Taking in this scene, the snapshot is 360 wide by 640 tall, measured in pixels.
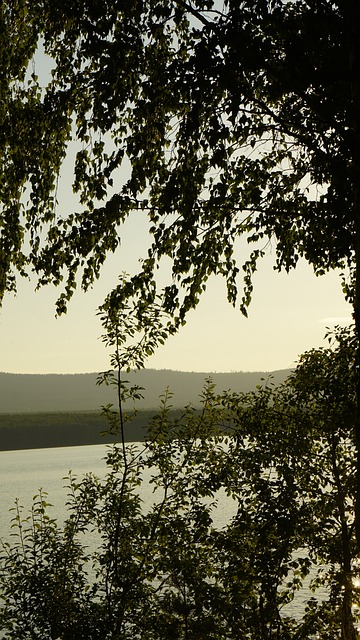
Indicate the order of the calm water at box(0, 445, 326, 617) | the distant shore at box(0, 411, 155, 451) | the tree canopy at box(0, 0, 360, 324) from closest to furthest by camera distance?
the tree canopy at box(0, 0, 360, 324) < the calm water at box(0, 445, 326, 617) < the distant shore at box(0, 411, 155, 451)

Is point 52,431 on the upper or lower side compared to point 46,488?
upper

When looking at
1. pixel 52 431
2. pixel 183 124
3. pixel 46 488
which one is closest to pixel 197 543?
pixel 183 124

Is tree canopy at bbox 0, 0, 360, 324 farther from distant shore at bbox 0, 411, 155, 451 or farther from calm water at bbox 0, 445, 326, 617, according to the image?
distant shore at bbox 0, 411, 155, 451

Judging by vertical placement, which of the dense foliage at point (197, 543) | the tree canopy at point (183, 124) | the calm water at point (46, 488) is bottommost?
the calm water at point (46, 488)

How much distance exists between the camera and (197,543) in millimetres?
11016

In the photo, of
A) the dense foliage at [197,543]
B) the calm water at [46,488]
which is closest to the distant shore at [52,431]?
the calm water at [46,488]

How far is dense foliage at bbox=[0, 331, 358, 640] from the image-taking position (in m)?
10.1

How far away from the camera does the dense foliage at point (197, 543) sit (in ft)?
33.0

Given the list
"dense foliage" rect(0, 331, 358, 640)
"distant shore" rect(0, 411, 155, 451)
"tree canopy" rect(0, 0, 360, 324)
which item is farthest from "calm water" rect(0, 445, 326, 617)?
"distant shore" rect(0, 411, 155, 451)

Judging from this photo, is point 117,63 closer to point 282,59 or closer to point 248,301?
point 282,59

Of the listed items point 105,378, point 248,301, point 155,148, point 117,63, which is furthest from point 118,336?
point 117,63

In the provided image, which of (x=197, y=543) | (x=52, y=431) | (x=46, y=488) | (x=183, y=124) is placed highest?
(x=183, y=124)

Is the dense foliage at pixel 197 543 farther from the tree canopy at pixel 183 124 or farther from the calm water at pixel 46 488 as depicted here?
the calm water at pixel 46 488

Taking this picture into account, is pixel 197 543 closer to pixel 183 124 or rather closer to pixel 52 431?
pixel 183 124
